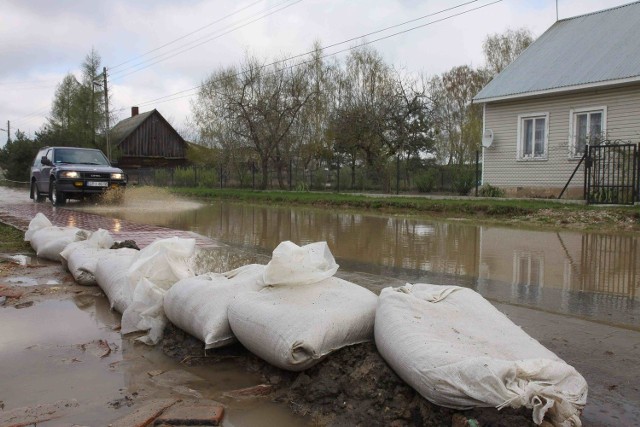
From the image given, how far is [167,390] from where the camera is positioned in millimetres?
3053

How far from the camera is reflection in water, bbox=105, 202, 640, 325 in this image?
528cm

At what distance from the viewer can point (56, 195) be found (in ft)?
Result: 50.1

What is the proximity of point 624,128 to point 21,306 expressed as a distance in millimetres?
16004

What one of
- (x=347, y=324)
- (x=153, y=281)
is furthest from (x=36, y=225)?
(x=347, y=324)

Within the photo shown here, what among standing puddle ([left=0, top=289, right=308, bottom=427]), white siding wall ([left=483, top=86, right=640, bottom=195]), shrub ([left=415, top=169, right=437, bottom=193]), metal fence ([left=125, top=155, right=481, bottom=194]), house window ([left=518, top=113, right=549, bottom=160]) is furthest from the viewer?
shrub ([left=415, top=169, right=437, bottom=193])

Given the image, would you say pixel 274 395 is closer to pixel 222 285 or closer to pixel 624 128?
pixel 222 285

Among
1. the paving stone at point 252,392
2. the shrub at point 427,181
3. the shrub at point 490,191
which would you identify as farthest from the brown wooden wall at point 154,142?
the paving stone at point 252,392

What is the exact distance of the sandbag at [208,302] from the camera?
135 inches

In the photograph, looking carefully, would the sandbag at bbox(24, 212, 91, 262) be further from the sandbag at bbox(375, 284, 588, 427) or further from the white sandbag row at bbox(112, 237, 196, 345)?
the sandbag at bbox(375, 284, 588, 427)

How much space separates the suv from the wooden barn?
3091 centimetres

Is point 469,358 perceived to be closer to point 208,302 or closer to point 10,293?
point 208,302

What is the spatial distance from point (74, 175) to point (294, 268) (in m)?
13.5

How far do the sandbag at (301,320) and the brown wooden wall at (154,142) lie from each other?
46.1 m

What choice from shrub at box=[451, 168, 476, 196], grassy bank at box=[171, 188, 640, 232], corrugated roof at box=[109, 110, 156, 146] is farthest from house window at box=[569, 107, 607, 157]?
corrugated roof at box=[109, 110, 156, 146]
